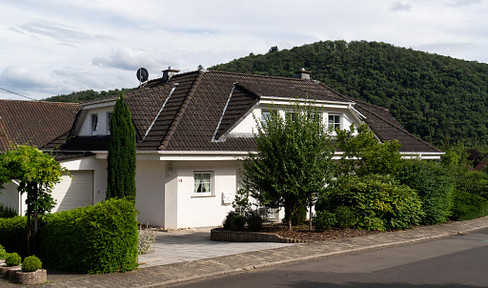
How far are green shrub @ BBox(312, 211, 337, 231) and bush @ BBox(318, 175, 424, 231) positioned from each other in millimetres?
650

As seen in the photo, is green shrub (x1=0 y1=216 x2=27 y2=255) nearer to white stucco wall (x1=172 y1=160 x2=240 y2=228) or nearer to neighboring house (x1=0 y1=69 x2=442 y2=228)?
neighboring house (x1=0 y1=69 x2=442 y2=228)

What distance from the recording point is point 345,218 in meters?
18.1

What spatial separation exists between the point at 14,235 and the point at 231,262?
19.1ft

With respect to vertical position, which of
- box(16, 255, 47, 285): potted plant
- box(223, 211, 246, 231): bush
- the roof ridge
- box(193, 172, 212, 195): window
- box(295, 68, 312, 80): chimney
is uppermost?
box(295, 68, 312, 80): chimney

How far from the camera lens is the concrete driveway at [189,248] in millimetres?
13948

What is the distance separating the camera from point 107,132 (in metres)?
24.6

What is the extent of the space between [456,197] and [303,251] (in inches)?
463

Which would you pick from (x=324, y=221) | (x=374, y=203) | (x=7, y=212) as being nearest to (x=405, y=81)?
(x=374, y=203)

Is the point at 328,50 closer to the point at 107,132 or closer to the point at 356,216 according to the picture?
the point at 107,132

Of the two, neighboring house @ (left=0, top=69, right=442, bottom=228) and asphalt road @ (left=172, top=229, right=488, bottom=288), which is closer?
asphalt road @ (left=172, top=229, right=488, bottom=288)

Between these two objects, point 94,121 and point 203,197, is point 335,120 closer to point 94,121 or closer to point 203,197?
point 203,197

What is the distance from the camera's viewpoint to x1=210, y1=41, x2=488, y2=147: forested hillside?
1822 inches

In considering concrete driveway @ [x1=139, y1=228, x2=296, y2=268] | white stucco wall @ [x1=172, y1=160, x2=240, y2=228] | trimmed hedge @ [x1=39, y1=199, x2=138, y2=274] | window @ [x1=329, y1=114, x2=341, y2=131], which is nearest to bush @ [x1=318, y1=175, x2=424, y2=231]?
concrete driveway @ [x1=139, y1=228, x2=296, y2=268]

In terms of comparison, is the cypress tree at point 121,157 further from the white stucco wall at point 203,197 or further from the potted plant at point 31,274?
the potted plant at point 31,274
